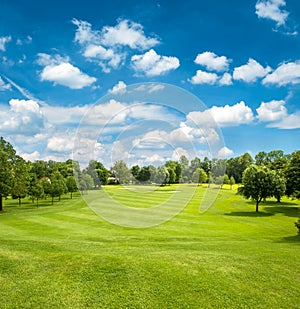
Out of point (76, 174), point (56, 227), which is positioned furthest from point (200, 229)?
point (76, 174)

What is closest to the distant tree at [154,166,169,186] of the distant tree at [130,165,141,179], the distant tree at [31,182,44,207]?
the distant tree at [130,165,141,179]

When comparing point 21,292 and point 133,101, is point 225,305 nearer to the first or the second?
point 21,292

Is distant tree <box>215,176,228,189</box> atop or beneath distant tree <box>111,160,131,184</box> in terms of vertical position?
beneath

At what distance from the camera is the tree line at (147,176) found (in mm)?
14672

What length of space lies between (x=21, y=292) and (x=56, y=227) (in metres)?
18.3

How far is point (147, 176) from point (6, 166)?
99.6ft

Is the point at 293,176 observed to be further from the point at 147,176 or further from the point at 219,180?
the point at 147,176

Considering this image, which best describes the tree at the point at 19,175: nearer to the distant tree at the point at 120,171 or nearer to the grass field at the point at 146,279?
the grass field at the point at 146,279

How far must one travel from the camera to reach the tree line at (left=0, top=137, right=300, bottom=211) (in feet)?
48.1

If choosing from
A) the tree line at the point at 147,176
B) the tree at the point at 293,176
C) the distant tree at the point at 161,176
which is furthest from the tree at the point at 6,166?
the tree at the point at 293,176

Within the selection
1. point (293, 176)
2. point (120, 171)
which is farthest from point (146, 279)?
point (293, 176)

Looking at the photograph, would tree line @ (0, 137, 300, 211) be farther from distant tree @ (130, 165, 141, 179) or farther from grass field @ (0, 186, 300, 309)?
grass field @ (0, 186, 300, 309)

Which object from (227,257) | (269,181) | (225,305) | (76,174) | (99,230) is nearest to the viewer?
(225,305)

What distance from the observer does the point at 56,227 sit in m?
25.5
